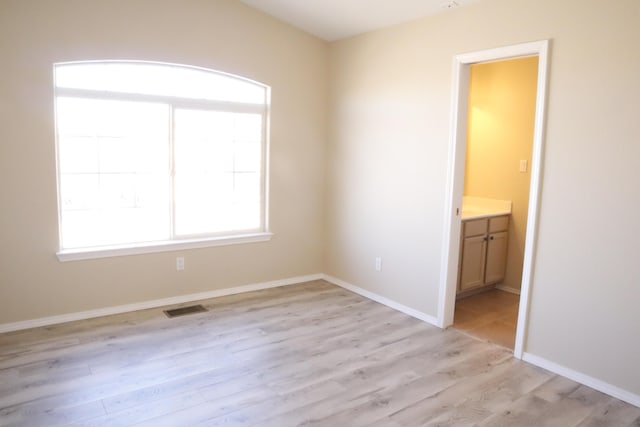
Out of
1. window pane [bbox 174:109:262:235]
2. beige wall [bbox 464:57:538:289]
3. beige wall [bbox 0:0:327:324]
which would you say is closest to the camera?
beige wall [bbox 0:0:327:324]

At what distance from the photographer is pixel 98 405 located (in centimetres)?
251

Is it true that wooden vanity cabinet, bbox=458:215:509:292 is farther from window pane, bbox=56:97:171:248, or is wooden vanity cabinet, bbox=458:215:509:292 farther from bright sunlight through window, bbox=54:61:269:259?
window pane, bbox=56:97:171:248

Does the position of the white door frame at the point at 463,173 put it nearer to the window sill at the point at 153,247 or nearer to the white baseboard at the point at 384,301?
the white baseboard at the point at 384,301

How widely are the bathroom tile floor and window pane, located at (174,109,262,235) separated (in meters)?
2.16

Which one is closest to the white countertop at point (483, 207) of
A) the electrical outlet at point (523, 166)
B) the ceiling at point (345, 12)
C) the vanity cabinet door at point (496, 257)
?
the vanity cabinet door at point (496, 257)

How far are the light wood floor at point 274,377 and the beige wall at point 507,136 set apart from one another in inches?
64.7

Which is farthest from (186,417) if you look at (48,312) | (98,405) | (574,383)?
(574,383)

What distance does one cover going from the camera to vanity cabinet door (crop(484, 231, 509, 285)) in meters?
4.61

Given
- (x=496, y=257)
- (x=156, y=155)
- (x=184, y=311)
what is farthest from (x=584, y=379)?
(x=156, y=155)

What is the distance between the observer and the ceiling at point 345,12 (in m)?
3.62

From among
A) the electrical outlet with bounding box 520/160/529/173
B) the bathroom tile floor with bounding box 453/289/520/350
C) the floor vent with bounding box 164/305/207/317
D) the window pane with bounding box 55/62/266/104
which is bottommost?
the floor vent with bounding box 164/305/207/317

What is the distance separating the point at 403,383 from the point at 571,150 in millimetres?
1798

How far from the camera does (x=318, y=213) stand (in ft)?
16.5

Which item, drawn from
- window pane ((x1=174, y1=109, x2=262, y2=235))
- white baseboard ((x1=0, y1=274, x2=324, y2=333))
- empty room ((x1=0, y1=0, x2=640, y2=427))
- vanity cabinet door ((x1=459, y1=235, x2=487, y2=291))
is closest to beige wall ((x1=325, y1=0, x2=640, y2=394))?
empty room ((x1=0, y1=0, x2=640, y2=427))
